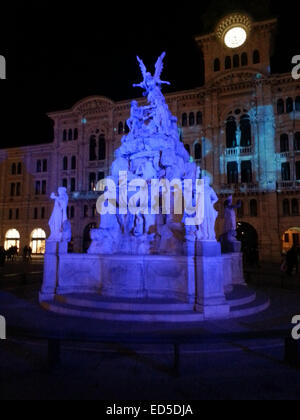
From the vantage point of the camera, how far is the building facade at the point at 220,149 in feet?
111

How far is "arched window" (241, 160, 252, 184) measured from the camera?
3522 cm

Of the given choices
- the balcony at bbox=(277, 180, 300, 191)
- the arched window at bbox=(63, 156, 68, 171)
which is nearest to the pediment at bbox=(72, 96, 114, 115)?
the arched window at bbox=(63, 156, 68, 171)

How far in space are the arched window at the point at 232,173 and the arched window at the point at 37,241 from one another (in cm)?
2670

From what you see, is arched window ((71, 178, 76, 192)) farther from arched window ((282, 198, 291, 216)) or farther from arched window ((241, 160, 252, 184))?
arched window ((282, 198, 291, 216))

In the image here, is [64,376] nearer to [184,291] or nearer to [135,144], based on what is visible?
[184,291]

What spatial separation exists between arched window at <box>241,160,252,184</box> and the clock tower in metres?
10.5

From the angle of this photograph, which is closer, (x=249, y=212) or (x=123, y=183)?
(x=123, y=183)

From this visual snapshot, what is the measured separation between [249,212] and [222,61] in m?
19.8

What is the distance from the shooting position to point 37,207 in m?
43.6

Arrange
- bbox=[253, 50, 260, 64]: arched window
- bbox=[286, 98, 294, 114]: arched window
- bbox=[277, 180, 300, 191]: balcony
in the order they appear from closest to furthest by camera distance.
Result: bbox=[277, 180, 300, 191]: balcony, bbox=[286, 98, 294, 114]: arched window, bbox=[253, 50, 260, 64]: arched window

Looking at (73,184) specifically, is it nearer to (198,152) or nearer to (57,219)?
(198,152)

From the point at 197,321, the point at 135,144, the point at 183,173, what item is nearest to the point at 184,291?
the point at 197,321

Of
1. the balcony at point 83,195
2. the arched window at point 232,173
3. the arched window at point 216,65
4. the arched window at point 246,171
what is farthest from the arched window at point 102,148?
the arched window at point 246,171

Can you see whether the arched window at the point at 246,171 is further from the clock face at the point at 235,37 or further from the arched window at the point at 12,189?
the arched window at the point at 12,189
